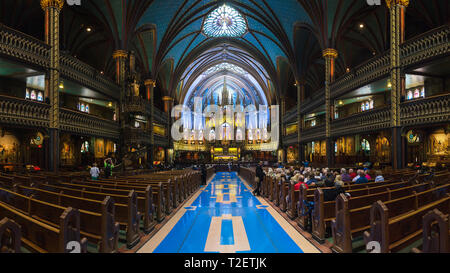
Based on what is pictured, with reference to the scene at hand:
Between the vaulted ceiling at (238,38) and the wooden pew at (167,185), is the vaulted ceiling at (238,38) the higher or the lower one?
the higher one

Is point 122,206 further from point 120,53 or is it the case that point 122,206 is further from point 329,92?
point 329,92

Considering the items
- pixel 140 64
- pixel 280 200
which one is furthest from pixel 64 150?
pixel 280 200

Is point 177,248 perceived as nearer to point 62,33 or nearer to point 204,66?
point 62,33

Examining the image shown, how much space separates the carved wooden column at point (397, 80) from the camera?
44.1ft

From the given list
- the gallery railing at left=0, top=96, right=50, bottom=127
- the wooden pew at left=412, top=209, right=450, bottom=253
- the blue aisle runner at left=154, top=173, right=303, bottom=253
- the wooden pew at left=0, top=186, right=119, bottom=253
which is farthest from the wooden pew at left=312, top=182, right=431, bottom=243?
the gallery railing at left=0, top=96, right=50, bottom=127

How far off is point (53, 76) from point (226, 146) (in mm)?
33040

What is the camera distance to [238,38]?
1383 inches

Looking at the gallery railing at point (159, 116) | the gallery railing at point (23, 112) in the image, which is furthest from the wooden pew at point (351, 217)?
the gallery railing at point (159, 116)

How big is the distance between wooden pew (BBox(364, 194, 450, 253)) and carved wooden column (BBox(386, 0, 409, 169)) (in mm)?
11375

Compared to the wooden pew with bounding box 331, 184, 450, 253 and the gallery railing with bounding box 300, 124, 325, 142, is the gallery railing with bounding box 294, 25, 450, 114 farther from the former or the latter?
the wooden pew with bounding box 331, 184, 450, 253

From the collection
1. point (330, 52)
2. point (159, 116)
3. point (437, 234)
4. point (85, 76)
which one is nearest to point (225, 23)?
point (159, 116)

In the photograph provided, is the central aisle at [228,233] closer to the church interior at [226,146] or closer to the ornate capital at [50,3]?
the church interior at [226,146]

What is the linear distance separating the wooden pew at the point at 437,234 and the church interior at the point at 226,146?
0.08 feet

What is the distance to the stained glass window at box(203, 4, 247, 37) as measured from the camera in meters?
30.5
